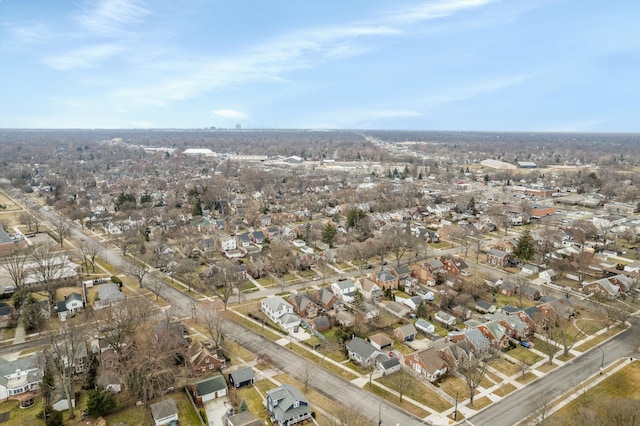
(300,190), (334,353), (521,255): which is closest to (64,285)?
(334,353)

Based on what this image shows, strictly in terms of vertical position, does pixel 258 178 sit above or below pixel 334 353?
above

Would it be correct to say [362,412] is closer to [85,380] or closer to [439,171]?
[85,380]

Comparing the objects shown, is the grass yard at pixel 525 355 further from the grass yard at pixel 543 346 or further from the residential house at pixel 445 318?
the residential house at pixel 445 318

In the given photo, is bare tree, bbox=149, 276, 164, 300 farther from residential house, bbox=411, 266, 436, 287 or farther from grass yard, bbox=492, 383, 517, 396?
grass yard, bbox=492, 383, 517, 396

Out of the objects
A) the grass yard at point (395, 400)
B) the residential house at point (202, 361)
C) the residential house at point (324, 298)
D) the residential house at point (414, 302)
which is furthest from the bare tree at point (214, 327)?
the residential house at point (414, 302)

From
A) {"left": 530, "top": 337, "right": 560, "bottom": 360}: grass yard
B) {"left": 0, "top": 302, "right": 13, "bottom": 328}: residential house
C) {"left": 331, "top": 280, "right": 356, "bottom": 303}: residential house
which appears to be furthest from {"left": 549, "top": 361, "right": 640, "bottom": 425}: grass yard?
{"left": 0, "top": 302, "right": 13, "bottom": 328}: residential house
